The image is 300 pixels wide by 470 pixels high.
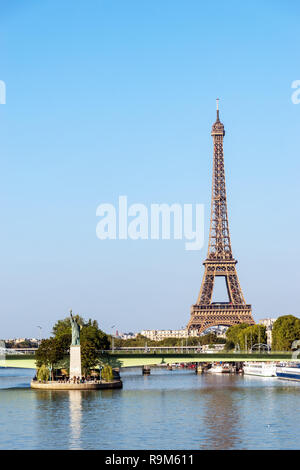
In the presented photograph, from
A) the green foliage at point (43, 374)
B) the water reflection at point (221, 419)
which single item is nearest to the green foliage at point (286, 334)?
the water reflection at point (221, 419)

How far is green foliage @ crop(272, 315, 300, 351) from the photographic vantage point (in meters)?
115

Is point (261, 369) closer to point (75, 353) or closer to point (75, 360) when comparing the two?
point (75, 360)

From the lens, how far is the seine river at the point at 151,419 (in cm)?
4166

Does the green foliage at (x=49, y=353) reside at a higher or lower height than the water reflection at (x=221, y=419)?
higher

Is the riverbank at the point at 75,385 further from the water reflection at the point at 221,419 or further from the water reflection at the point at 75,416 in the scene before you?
the water reflection at the point at 221,419

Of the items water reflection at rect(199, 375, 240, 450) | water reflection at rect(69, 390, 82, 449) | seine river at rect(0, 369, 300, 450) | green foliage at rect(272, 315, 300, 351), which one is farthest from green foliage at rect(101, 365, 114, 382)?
green foliage at rect(272, 315, 300, 351)

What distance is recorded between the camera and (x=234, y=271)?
136875mm

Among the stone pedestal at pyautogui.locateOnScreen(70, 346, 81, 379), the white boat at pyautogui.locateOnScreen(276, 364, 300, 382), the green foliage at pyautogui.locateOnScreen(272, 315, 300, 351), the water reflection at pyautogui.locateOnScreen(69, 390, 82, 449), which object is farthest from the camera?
the green foliage at pyautogui.locateOnScreen(272, 315, 300, 351)

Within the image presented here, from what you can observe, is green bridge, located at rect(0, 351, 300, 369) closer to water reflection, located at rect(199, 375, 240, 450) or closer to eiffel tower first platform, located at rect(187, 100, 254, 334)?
water reflection, located at rect(199, 375, 240, 450)

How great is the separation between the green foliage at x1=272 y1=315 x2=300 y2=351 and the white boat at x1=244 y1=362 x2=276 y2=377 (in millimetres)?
5672

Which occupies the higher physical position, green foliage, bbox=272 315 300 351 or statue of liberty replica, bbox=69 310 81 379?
green foliage, bbox=272 315 300 351

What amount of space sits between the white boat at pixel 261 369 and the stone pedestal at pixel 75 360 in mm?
32163
